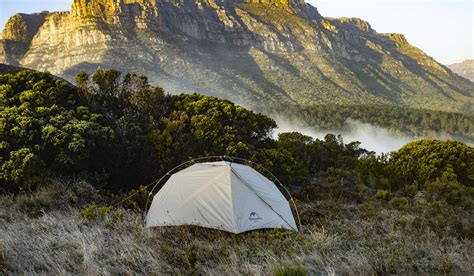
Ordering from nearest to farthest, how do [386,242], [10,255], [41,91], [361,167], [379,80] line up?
1. [10,255]
2. [386,242]
3. [41,91]
4. [361,167]
5. [379,80]

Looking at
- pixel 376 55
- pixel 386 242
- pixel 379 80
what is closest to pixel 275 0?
pixel 376 55

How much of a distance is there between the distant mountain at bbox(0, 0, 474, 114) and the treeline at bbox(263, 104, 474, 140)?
18.0 m

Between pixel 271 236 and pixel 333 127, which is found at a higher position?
pixel 271 236

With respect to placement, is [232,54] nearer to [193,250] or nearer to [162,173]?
[162,173]

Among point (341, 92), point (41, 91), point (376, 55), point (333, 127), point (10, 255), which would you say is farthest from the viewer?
point (376, 55)

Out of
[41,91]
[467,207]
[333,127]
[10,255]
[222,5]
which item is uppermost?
[222,5]

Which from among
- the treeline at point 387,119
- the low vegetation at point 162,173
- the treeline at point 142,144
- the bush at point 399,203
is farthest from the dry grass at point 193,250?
the treeline at point 387,119

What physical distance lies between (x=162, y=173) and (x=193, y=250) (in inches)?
302

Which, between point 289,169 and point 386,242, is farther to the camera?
point 289,169

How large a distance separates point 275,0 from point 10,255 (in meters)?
205

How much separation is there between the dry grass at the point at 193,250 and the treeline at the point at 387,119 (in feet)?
297

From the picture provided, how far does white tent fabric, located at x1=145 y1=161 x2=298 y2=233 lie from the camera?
305 inches

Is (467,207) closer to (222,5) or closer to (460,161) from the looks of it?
(460,161)

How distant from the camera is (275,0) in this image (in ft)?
641
